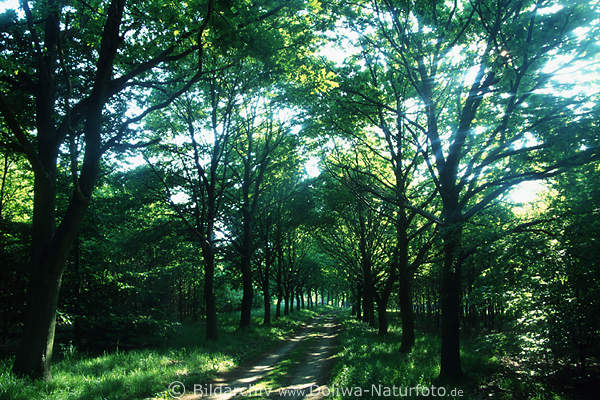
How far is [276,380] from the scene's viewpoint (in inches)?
398

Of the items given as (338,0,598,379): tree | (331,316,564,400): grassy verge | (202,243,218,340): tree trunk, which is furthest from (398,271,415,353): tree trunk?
(202,243,218,340): tree trunk

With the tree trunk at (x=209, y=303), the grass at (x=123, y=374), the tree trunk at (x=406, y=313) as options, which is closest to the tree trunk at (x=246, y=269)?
the tree trunk at (x=209, y=303)

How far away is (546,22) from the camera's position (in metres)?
7.15

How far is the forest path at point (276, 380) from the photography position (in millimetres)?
8500

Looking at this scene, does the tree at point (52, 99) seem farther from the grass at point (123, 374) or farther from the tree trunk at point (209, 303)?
the tree trunk at point (209, 303)

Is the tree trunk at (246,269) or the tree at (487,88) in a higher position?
the tree at (487,88)

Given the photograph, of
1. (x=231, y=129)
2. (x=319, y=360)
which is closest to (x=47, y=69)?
(x=231, y=129)

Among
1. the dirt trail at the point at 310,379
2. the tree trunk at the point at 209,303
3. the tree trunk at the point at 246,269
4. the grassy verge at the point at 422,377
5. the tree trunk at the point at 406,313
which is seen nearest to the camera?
the grassy verge at the point at 422,377

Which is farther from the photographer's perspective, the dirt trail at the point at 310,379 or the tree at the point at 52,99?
the dirt trail at the point at 310,379

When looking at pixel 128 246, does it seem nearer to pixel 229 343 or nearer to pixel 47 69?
pixel 229 343

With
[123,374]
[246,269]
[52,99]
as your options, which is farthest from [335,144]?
[123,374]

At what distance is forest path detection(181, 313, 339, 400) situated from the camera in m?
8.50

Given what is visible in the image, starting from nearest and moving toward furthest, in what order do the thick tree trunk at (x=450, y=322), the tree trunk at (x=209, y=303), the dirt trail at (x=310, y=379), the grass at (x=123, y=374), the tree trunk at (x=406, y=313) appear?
the grass at (x=123, y=374) → the dirt trail at (x=310, y=379) → the thick tree trunk at (x=450, y=322) → the tree trunk at (x=406, y=313) → the tree trunk at (x=209, y=303)

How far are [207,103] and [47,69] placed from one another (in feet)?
26.3
